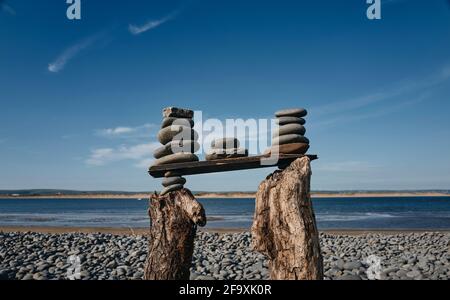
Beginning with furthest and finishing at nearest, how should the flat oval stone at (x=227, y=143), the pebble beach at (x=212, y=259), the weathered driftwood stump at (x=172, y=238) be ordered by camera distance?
the pebble beach at (x=212, y=259) < the weathered driftwood stump at (x=172, y=238) < the flat oval stone at (x=227, y=143)

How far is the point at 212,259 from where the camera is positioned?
42.3 feet

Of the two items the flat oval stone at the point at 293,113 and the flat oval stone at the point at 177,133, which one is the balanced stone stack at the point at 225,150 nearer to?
Answer: the flat oval stone at the point at 177,133

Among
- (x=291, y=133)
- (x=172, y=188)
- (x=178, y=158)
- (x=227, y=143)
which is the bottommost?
(x=172, y=188)

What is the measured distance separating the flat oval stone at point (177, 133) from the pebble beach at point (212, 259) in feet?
17.1

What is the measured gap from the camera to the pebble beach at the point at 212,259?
1093cm

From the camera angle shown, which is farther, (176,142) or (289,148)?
(176,142)

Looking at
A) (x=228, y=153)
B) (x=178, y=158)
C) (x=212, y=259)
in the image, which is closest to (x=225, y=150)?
(x=228, y=153)

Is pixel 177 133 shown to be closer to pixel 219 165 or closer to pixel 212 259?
pixel 219 165

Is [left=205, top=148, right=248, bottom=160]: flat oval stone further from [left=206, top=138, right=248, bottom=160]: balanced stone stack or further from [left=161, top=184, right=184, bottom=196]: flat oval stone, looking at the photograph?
[left=161, top=184, right=184, bottom=196]: flat oval stone

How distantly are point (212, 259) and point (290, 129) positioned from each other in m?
8.18

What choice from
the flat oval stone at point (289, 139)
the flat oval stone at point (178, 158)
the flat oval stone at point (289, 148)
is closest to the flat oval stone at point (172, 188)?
the flat oval stone at point (178, 158)

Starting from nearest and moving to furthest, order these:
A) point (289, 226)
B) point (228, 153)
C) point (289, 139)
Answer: point (289, 226), point (289, 139), point (228, 153)

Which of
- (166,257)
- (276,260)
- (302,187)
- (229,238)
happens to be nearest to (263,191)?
(302,187)
